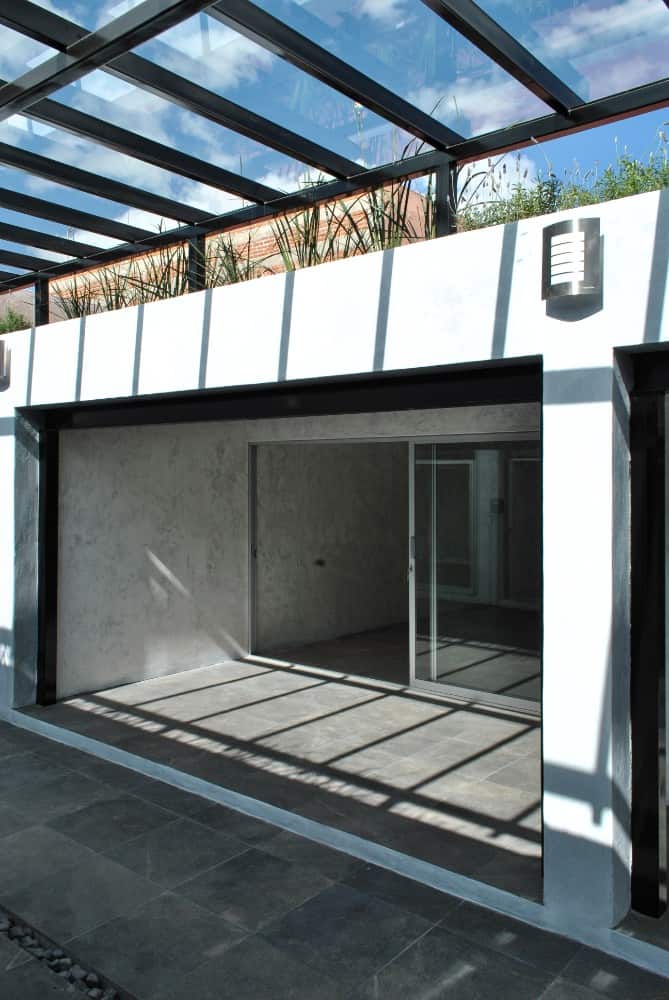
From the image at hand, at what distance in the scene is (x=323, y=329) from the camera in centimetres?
419

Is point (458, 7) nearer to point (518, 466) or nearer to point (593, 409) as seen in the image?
point (593, 409)

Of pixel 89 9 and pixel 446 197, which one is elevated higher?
pixel 89 9

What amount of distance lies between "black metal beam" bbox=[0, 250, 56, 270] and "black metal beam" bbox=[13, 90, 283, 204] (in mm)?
2652

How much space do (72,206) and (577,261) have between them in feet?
14.7

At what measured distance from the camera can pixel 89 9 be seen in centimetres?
353

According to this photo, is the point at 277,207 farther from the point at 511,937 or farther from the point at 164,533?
the point at 511,937

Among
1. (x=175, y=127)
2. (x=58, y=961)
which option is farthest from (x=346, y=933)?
(x=175, y=127)

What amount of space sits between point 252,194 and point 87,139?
135cm

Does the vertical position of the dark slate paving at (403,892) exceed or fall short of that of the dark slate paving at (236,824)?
it falls short

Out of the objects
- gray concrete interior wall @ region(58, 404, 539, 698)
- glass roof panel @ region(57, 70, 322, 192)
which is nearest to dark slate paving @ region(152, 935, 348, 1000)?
gray concrete interior wall @ region(58, 404, 539, 698)

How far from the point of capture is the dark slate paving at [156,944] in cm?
304

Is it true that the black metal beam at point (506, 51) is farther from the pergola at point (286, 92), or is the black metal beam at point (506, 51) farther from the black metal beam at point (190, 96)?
the black metal beam at point (190, 96)

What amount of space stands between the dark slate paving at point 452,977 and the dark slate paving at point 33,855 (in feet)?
5.72

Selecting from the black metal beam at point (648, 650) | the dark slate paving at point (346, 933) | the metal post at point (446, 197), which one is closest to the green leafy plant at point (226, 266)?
the metal post at point (446, 197)
